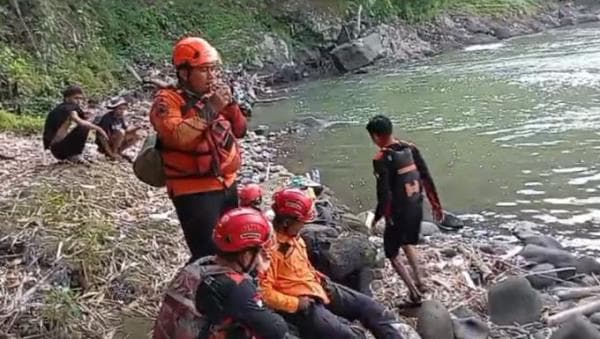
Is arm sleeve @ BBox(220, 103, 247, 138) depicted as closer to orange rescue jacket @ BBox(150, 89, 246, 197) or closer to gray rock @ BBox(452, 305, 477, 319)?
orange rescue jacket @ BBox(150, 89, 246, 197)

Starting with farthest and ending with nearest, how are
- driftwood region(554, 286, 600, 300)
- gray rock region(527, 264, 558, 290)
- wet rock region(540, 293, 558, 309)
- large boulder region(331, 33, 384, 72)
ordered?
large boulder region(331, 33, 384, 72)
gray rock region(527, 264, 558, 290)
driftwood region(554, 286, 600, 300)
wet rock region(540, 293, 558, 309)

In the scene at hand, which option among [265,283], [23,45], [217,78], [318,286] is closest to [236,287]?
[265,283]

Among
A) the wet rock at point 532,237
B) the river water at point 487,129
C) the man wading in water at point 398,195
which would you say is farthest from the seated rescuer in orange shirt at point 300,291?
the river water at point 487,129

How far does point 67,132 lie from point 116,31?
12386 mm

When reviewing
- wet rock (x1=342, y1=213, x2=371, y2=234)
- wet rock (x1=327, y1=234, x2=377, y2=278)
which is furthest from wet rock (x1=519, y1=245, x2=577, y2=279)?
wet rock (x1=327, y1=234, x2=377, y2=278)

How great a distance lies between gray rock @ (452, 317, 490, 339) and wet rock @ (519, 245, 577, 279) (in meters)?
1.74

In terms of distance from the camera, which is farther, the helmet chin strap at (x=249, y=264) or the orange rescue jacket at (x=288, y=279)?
the orange rescue jacket at (x=288, y=279)

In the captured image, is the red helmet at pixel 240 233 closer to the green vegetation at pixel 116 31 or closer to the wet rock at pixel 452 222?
the wet rock at pixel 452 222

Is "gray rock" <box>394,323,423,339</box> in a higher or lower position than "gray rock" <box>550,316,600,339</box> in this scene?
higher

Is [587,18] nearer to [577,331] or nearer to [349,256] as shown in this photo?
[577,331]

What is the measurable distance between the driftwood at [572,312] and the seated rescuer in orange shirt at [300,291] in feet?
5.84

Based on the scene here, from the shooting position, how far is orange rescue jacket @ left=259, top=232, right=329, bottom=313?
4.64 m

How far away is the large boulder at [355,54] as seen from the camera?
25.2 meters

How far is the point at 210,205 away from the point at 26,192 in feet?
11.7
